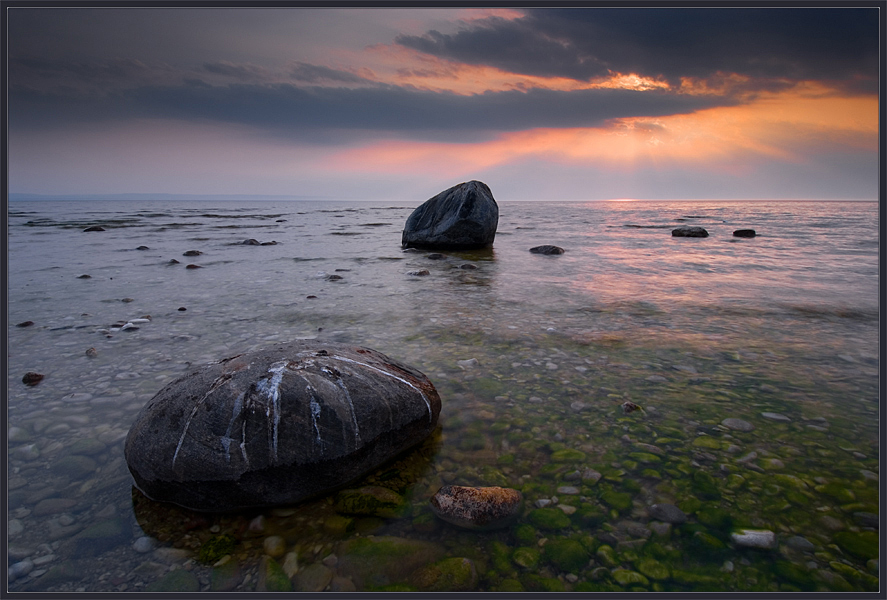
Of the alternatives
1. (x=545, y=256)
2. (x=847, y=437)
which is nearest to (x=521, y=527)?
(x=847, y=437)

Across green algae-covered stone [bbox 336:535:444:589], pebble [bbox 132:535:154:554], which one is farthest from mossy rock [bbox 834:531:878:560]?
pebble [bbox 132:535:154:554]

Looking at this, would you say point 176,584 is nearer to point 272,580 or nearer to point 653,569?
point 272,580

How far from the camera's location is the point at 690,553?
2467 millimetres

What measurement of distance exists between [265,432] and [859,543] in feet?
11.9

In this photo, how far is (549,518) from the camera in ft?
8.98

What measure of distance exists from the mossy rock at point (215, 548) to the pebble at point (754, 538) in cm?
294

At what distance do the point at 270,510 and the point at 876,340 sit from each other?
7273mm

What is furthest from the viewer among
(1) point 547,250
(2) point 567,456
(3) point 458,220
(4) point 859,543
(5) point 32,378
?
(3) point 458,220

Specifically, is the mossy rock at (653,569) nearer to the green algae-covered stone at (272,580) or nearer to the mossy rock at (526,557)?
the mossy rock at (526,557)

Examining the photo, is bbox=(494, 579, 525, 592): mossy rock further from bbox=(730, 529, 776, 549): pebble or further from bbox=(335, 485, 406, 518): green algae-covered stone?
bbox=(730, 529, 776, 549): pebble

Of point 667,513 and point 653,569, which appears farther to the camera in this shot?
point 667,513

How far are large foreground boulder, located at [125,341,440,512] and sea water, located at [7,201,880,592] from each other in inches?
5.7

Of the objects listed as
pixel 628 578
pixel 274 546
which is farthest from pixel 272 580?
pixel 628 578

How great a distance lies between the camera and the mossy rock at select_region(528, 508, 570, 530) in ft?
8.82
